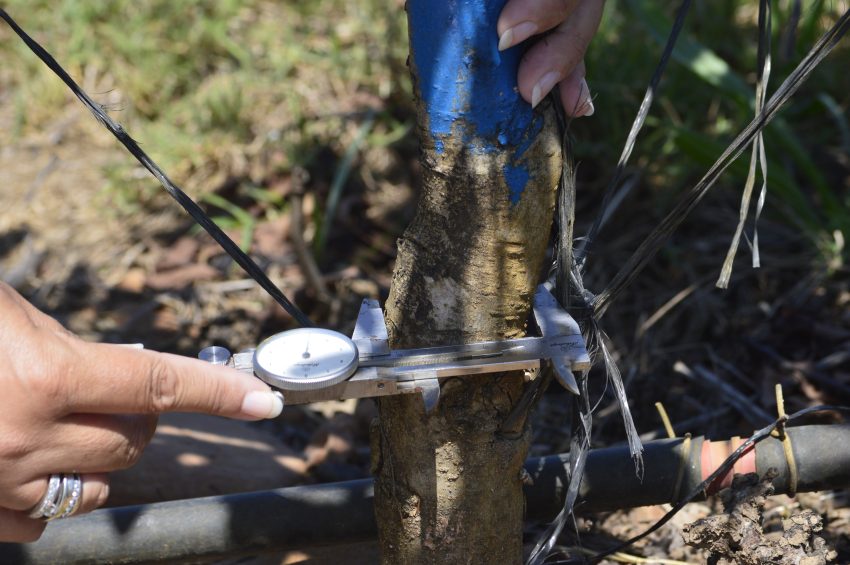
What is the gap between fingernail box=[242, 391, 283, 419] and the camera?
1.31m

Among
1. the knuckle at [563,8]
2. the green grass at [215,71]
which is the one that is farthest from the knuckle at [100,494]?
the green grass at [215,71]

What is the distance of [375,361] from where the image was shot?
1.40 metres

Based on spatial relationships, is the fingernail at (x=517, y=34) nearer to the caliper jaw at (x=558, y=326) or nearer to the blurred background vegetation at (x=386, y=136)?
the caliper jaw at (x=558, y=326)

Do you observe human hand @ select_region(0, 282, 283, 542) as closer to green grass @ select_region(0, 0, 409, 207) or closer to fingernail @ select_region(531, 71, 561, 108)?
fingernail @ select_region(531, 71, 561, 108)

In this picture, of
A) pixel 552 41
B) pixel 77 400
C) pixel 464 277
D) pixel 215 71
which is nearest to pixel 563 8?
pixel 552 41

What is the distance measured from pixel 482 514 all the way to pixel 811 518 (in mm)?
561

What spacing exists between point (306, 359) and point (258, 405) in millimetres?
101

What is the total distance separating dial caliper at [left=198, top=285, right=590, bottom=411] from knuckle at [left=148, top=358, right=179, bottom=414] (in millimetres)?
116

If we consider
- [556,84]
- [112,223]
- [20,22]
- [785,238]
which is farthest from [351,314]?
[20,22]

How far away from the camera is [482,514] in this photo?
160 centimetres

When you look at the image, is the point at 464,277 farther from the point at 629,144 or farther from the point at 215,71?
the point at 215,71

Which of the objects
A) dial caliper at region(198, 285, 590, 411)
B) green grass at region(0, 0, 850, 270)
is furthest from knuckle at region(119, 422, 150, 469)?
green grass at region(0, 0, 850, 270)

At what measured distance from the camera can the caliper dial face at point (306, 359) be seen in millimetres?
1337

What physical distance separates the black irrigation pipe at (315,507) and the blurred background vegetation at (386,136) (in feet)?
2.05
